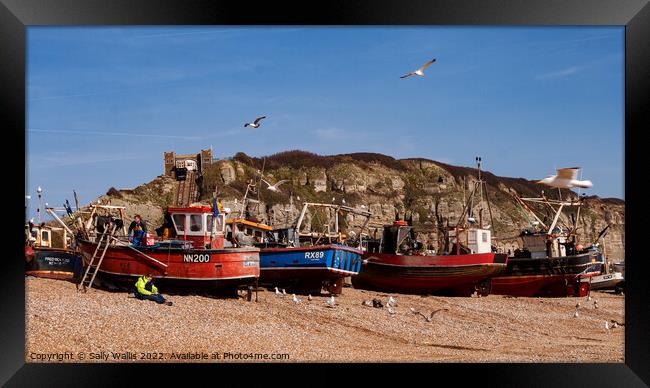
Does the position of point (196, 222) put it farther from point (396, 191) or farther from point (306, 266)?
point (396, 191)

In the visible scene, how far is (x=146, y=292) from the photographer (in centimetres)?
1784

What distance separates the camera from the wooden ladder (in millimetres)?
19203

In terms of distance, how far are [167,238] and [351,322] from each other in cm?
581

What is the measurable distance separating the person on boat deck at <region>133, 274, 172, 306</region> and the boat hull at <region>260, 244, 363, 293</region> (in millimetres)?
5014

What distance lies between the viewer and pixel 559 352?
52.2 ft

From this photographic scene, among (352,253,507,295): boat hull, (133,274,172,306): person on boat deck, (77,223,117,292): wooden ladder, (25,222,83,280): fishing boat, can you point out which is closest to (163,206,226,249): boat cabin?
(77,223,117,292): wooden ladder

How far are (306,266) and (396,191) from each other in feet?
132

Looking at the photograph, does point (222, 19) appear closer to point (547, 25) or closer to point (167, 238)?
point (547, 25)

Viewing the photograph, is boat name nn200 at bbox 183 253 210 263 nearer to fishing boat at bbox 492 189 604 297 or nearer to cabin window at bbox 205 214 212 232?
cabin window at bbox 205 214 212 232

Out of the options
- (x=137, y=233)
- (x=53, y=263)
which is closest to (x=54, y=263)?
(x=53, y=263)

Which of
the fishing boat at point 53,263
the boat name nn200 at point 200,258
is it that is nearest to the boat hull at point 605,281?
the boat name nn200 at point 200,258

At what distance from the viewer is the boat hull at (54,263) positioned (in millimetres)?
21780

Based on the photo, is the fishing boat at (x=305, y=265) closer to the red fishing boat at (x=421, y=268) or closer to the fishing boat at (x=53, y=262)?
the red fishing boat at (x=421, y=268)
